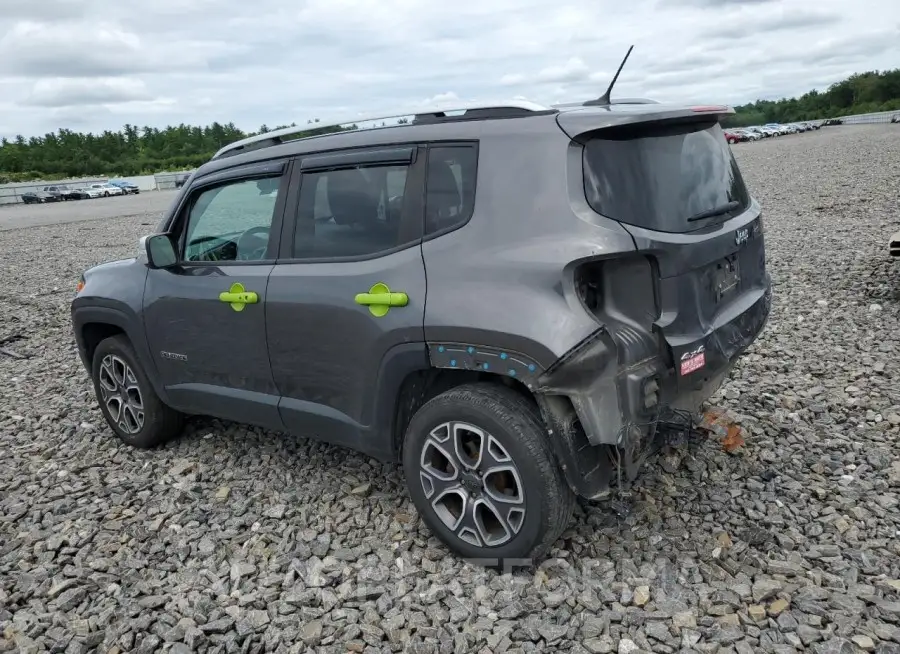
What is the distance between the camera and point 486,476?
10.3 ft

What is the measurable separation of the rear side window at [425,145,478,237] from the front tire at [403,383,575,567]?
74 centimetres

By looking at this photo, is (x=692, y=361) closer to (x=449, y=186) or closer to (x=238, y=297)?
(x=449, y=186)

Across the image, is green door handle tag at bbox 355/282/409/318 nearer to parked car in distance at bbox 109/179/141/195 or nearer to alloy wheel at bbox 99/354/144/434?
alloy wheel at bbox 99/354/144/434

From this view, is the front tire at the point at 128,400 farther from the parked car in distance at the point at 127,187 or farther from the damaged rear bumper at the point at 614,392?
the parked car in distance at the point at 127,187

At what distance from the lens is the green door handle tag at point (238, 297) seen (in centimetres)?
385

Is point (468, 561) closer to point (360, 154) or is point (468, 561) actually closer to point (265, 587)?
point (265, 587)

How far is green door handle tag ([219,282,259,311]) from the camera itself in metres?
3.85

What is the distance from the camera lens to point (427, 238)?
3.25 metres

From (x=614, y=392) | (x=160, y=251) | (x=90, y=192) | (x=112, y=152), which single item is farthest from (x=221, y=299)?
(x=112, y=152)

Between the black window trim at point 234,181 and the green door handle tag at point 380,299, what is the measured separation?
2.52ft

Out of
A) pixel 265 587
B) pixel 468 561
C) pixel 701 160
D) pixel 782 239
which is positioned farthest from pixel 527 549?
pixel 782 239

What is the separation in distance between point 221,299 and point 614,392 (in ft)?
7.39

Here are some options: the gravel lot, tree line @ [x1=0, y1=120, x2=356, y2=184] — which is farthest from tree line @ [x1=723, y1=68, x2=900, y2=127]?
the gravel lot

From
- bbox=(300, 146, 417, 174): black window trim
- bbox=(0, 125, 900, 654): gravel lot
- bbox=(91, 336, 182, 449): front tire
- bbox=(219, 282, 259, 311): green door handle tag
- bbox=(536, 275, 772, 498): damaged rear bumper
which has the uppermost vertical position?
bbox=(300, 146, 417, 174): black window trim
